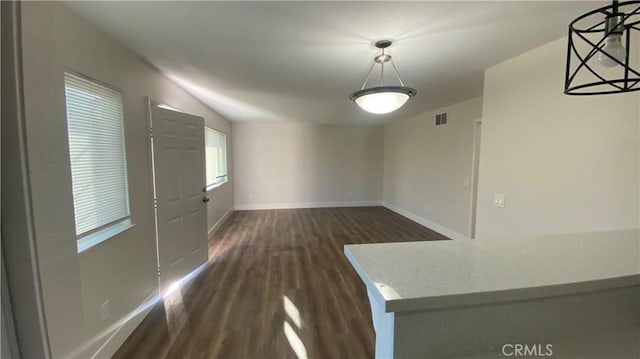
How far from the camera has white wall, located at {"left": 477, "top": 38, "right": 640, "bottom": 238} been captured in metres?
1.57

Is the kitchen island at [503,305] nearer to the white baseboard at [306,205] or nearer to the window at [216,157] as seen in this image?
the window at [216,157]

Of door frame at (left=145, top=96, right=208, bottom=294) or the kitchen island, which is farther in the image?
door frame at (left=145, top=96, right=208, bottom=294)

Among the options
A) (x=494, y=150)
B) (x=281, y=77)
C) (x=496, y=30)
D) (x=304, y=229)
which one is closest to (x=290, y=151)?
(x=304, y=229)

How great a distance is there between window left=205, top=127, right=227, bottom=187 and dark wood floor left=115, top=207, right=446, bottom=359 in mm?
1381

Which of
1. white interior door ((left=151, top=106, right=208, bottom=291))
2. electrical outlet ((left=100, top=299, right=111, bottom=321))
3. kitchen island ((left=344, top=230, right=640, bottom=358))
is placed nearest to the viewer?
kitchen island ((left=344, top=230, right=640, bottom=358))

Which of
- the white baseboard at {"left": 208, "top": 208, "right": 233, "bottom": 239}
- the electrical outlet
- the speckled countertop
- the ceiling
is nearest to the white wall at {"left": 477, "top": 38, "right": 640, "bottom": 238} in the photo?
the ceiling

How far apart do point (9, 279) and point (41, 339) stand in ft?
0.39

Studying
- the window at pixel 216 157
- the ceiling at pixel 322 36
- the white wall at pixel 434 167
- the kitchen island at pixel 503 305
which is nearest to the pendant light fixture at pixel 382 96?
the ceiling at pixel 322 36

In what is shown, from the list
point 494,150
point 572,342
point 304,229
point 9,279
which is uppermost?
point 494,150

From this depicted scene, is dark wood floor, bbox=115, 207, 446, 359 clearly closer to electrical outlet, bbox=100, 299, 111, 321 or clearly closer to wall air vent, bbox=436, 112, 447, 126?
electrical outlet, bbox=100, 299, 111, 321

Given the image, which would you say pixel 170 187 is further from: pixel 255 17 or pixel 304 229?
pixel 304 229

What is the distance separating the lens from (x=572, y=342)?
743mm

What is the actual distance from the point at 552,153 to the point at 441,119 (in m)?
2.92

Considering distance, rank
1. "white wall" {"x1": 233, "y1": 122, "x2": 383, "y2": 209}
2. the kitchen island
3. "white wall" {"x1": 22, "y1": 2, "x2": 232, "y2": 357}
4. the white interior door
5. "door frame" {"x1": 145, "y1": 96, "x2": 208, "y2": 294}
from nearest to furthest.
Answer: "white wall" {"x1": 22, "y1": 2, "x2": 232, "y2": 357}
the kitchen island
"door frame" {"x1": 145, "y1": 96, "x2": 208, "y2": 294}
the white interior door
"white wall" {"x1": 233, "y1": 122, "x2": 383, "y2": 209}
